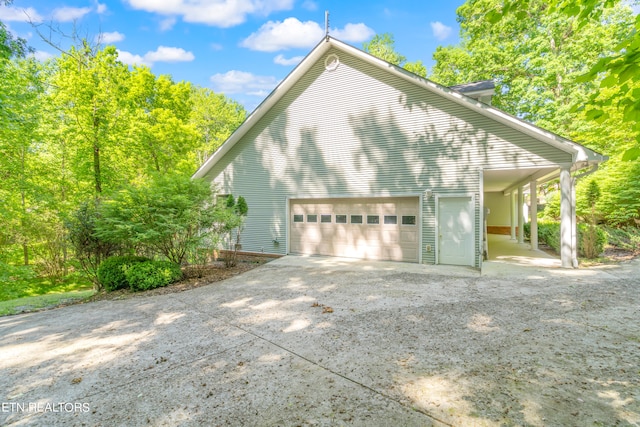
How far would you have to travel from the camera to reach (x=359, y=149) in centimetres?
1046

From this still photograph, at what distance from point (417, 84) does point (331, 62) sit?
11.1ft

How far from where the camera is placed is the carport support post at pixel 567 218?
7.94 meters

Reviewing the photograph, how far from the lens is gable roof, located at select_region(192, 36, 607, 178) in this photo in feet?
25.1

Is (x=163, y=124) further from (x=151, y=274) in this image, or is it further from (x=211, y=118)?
(x=151, y=274)

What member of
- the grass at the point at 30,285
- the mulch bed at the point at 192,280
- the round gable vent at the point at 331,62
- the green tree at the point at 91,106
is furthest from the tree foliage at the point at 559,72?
the grass at the point at 30,285

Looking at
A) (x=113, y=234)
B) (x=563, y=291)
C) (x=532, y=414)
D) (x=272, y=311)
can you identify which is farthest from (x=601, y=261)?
(x=113, y=234)

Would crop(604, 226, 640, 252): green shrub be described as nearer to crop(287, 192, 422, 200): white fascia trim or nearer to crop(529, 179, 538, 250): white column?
crop(529, 179, 538, 250): white column

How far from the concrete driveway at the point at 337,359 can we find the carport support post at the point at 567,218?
5.64 feet

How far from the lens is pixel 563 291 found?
238 inches

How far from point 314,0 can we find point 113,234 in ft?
43.2

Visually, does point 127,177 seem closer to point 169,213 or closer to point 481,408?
point 169,213

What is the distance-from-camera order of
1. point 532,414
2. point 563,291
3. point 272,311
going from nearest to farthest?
point 532,414, point 272,311, point 563,291

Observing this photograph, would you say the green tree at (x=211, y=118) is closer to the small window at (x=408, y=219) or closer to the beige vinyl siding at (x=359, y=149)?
the beige vinyl siding at (x=359, y=149)

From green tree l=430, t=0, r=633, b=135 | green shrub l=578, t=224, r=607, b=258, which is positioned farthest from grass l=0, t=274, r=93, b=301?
green tree l=430, t=0, r=633, b=135
